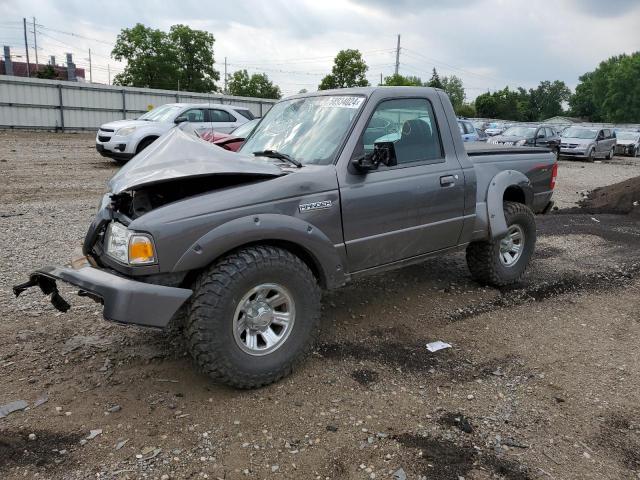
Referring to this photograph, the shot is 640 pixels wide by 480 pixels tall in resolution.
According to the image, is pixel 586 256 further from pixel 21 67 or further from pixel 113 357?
pixel 21 67

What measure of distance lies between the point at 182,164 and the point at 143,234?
604 millimetres

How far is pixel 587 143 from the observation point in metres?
25.0

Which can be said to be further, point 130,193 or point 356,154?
point 356,154

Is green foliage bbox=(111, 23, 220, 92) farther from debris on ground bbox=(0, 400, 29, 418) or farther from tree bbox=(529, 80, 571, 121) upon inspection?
tree bbox=(529, 80, 571, 121)

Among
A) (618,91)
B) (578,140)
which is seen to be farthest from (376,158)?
(618,91)

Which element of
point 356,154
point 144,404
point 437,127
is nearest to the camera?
Answer: point 144,404

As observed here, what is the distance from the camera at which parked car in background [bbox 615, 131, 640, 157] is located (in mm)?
30656

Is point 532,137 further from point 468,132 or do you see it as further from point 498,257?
point 498,257

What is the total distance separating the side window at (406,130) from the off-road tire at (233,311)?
120 cm

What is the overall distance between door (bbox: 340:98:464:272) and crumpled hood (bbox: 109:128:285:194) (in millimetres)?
705

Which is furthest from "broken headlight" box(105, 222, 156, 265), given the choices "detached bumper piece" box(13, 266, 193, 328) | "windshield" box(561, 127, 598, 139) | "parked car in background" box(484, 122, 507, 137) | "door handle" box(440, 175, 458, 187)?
"windshield" box(561, 127, 598, 139)

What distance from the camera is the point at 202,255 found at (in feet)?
10.4

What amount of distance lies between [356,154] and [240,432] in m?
2.11

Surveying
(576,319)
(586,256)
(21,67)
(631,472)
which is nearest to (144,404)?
(631,472)
